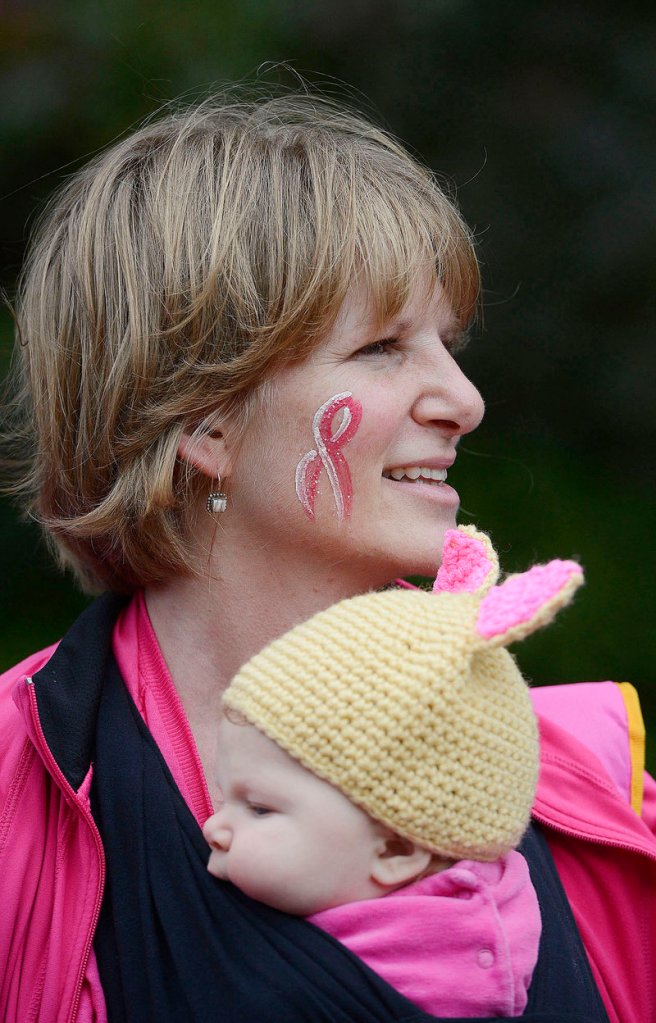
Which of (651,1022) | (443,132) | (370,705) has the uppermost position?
(443,132)

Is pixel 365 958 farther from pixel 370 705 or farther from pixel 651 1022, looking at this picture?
pixel 651 1022

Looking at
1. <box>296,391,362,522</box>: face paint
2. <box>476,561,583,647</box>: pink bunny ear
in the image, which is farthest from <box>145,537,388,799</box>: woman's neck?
<box>476,561,583,647</box>: pink bunny ear

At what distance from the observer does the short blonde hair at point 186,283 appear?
202 centimetres

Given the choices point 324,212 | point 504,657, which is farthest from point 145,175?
point 504,657

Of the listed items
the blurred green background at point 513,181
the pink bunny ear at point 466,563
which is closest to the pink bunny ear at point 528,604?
the pink bunny ear at point 466,563

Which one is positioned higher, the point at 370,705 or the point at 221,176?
the point at 221,176

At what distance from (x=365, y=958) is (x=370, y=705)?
1.20 feet

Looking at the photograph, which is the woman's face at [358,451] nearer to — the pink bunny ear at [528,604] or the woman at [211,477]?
the woman at [211,477]

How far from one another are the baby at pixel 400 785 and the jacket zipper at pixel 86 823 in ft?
0.87

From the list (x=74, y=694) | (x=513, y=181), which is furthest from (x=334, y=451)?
(x=513, y=181)

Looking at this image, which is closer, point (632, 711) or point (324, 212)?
point (324, 212)

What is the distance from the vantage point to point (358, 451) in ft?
6.50

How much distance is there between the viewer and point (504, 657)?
1604mm

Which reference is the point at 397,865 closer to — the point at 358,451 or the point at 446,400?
the point at 358,451
